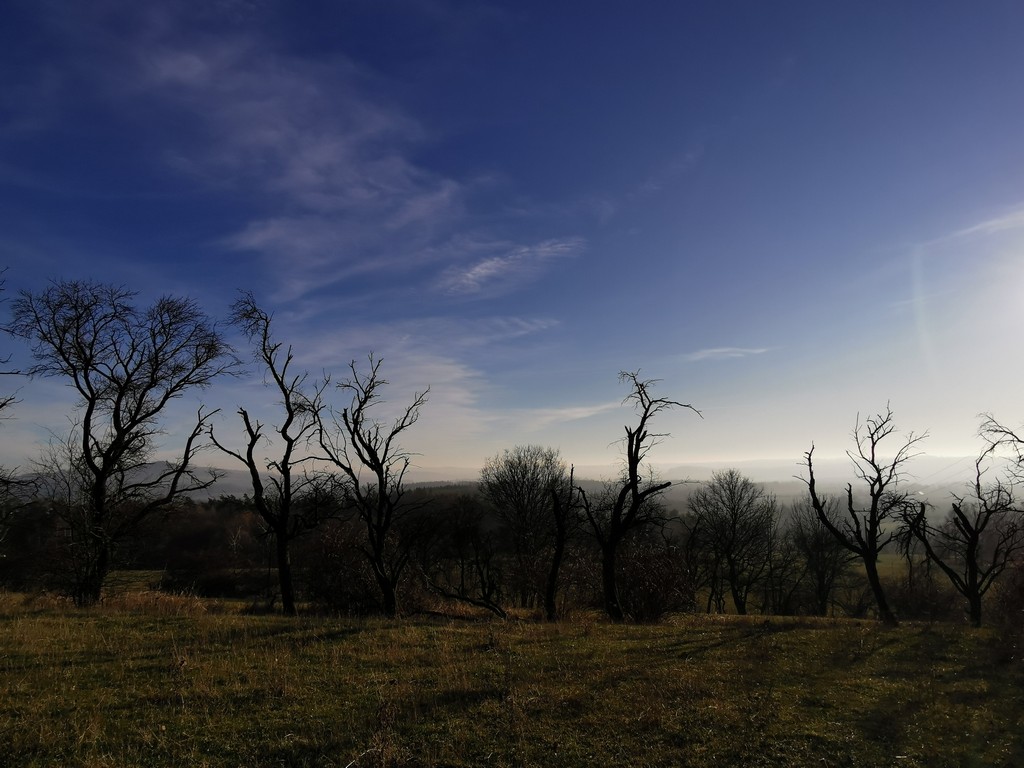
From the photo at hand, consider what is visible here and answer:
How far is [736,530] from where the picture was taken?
51.7 m

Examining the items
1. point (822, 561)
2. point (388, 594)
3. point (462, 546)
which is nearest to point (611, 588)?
point (388, 594)

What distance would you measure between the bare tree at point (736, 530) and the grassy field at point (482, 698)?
→ 34938 mm

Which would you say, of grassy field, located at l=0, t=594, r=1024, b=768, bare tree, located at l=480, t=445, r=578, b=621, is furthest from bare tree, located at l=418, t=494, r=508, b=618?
grassy field, located at l=0, t=594, r=1024, b=768

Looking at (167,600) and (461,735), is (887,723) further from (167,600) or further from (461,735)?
(167,600)

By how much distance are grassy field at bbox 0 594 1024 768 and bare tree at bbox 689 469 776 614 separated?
3494 centimetres

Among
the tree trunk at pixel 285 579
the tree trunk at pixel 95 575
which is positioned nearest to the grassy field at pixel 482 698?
the tree trunk at pixel 285 579

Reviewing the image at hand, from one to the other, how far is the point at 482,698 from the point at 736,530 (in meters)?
49.7

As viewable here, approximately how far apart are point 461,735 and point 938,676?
9836 millimetres

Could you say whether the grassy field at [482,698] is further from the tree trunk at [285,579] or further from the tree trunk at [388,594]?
the tree trunk at [388,594]

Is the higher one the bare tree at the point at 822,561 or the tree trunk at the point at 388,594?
the tree trunk at the point at 388,594

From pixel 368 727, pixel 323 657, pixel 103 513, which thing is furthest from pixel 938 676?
pixel 103 513

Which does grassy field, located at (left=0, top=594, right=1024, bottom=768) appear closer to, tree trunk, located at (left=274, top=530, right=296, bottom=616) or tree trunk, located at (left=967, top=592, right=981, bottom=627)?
tree trunk, located at (left=274, top=530, right=296, bottom=616)

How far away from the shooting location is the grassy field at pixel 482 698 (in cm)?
642

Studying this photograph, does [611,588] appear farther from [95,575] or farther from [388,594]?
[95,575]
